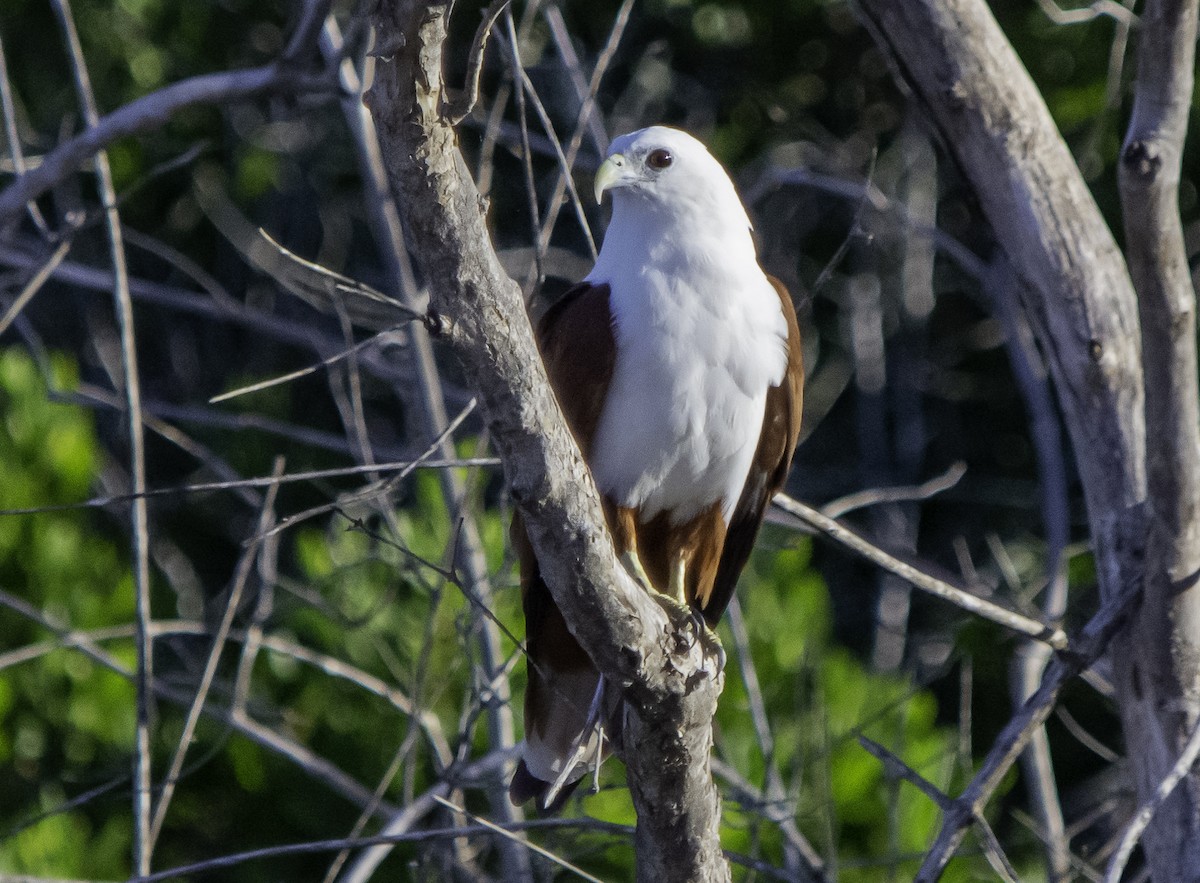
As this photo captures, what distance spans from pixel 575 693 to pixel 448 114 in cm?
187

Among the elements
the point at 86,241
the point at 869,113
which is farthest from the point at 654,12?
the point at 86,241

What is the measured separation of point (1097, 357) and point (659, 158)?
964 millimetres

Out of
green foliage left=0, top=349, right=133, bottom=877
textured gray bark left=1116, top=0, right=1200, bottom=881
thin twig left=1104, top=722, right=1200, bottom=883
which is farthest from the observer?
green foliage left=0, top=349, right=133, bottom=877

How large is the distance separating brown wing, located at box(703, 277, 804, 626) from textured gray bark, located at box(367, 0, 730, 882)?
1.75 ft

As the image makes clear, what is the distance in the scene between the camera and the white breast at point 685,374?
2707 mm

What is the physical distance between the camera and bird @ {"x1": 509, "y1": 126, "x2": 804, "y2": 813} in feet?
8.91

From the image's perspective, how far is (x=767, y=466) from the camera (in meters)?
3.01

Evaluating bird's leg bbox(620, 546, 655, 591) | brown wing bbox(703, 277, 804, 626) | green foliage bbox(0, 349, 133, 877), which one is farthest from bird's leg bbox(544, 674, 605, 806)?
green foliage bbox(0, 349, 133, 877)

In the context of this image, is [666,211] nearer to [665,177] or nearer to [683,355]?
[665,177]

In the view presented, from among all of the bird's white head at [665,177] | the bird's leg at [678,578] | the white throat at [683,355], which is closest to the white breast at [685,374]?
the white throat at [683,355]

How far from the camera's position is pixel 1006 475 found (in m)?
5.43

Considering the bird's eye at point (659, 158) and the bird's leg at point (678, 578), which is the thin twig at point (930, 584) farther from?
the bird's eye at point (659, 158)

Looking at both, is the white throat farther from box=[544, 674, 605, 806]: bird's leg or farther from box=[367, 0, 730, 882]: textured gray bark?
box=[544, 674, 605, 806]: bird's leg

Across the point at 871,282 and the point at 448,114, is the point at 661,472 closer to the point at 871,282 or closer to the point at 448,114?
the point at 448,114
